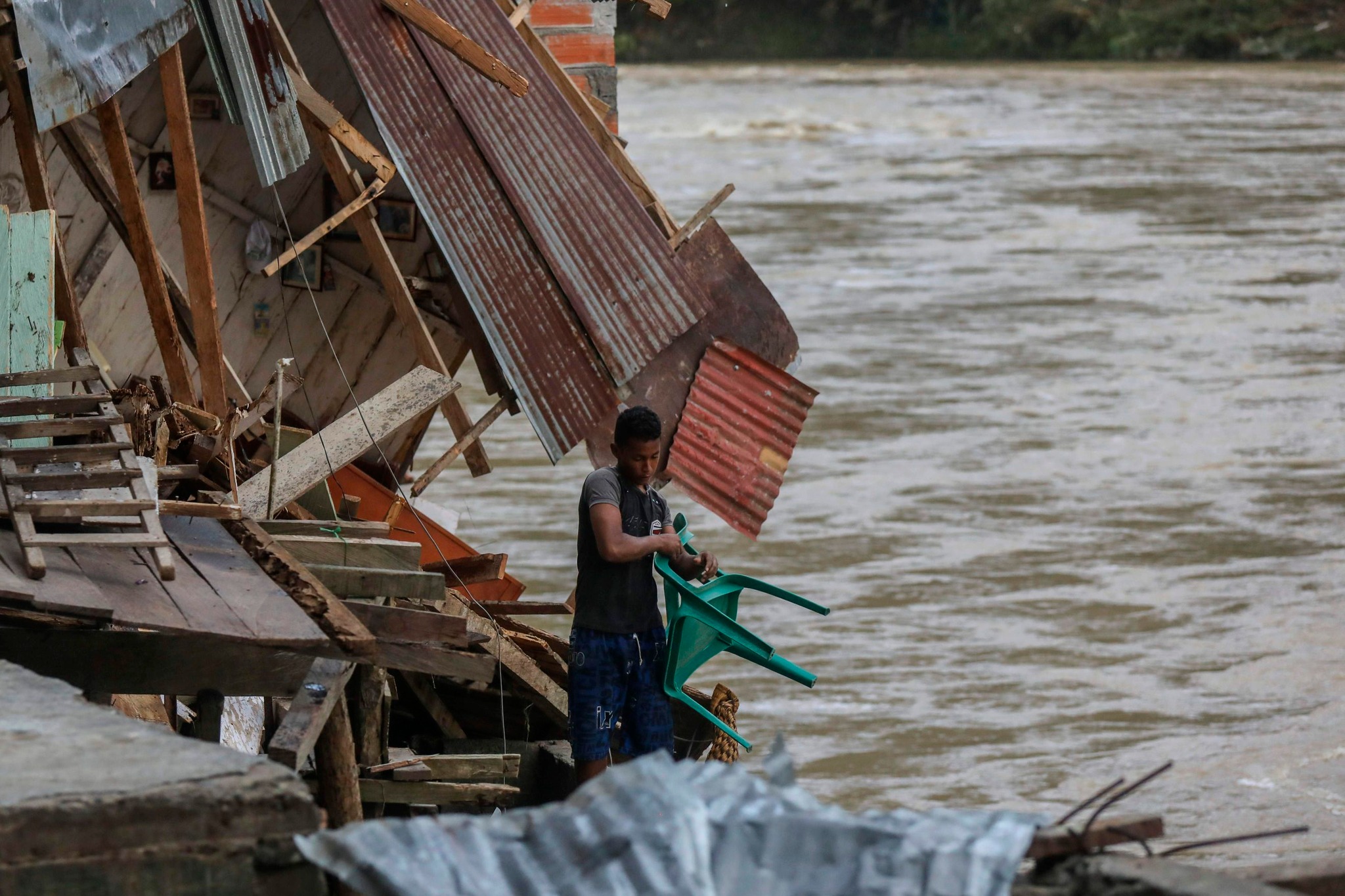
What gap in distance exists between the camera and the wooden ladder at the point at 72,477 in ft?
15.9

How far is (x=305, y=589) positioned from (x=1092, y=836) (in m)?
2.55

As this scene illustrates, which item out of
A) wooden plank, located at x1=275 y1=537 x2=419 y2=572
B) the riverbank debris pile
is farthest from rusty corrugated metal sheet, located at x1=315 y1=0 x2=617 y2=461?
wooden plank, located at x1=275 y1=537 x2=419 y2=572

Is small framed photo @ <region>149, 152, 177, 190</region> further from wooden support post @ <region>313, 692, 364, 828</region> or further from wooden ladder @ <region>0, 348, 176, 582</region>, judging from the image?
wooden support post @ <region>313, 692, 364, 828</region>

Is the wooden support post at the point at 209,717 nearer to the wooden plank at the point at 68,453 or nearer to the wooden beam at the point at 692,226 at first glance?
the wooden plank at the point at 68,453

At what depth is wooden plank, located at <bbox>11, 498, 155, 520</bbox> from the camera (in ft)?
15.9

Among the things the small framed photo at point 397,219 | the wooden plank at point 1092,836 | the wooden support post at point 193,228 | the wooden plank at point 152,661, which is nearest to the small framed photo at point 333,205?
the small framed photo at point 397,219

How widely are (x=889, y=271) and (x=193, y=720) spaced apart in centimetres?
2324

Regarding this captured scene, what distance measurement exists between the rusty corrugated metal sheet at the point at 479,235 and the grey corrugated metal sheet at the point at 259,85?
66 centimetres

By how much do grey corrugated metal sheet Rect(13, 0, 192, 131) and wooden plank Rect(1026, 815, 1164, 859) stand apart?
452cm

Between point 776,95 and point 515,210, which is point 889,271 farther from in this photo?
point 776,95

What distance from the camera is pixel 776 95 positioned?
56625 mm

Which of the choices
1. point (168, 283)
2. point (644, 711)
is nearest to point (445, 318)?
point (168, 283)

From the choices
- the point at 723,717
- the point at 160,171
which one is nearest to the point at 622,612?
the point at 723,717

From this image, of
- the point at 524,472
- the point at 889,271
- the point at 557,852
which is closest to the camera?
the point at 557,852
